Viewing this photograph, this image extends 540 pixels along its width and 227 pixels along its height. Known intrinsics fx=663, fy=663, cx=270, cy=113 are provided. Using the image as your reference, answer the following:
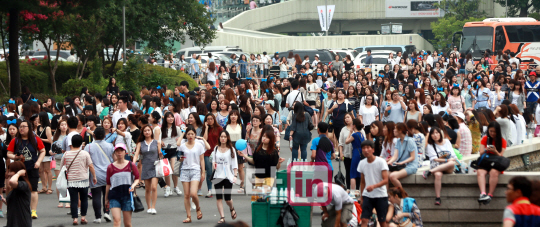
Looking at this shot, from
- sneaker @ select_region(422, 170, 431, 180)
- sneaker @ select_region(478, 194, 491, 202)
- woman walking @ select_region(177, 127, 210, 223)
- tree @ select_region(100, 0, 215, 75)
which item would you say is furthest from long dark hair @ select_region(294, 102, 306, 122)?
tree @ select_region(100, 0, 215, 75)

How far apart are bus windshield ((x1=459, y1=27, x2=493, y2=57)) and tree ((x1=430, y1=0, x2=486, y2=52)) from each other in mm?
17606

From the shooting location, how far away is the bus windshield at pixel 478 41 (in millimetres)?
36312

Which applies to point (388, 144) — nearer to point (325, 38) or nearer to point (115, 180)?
point (115, 180)

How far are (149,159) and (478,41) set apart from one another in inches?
1162

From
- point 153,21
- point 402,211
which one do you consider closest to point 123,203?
point 402,211

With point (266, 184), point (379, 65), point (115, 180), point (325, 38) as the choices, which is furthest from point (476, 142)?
point (325, 38)

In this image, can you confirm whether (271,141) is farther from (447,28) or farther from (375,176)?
(447,28)

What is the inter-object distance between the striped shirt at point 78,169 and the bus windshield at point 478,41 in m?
29.8

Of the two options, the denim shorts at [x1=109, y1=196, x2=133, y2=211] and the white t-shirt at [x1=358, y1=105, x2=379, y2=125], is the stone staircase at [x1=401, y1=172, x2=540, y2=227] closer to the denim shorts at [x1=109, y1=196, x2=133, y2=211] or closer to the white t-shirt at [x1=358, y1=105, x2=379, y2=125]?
the denim shorts at [x1=109, y1=196, x2=133, y2=211]

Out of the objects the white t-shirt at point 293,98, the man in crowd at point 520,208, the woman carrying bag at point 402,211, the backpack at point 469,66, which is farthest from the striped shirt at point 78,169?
the backpack at point 469,66

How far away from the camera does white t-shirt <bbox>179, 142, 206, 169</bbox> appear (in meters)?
10.1

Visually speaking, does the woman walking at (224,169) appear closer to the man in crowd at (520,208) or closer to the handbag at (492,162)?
the handbag at (492,162)

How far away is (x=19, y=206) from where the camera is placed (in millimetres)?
8781

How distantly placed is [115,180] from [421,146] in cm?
465
